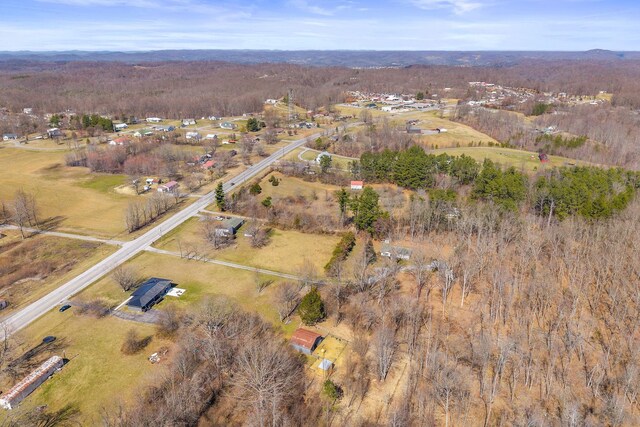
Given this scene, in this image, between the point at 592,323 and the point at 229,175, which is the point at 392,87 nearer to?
the point at 229,175

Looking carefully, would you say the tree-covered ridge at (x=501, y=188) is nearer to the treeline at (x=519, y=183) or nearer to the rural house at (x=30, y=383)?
the treeline at (x=519, y=183)

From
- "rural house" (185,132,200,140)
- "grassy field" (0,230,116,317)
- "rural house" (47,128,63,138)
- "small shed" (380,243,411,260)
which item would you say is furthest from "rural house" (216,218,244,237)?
"rural house" (47,128,63,138)

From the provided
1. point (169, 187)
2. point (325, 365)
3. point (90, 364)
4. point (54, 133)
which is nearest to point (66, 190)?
point (169, 187)

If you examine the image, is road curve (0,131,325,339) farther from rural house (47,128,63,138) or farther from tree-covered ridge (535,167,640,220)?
rural house (47,128,63,138)

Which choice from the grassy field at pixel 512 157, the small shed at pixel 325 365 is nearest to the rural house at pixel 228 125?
the grassy field at pixel 512 157

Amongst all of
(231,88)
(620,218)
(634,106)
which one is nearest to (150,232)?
(620,218)

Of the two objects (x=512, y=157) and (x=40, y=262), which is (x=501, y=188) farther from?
(x=40, y=262)

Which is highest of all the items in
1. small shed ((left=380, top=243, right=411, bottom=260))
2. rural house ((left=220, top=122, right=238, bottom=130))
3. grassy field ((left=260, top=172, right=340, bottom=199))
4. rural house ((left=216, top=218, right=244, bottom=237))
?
rural house ((left=220, top=122, right=238, bottom=130))
